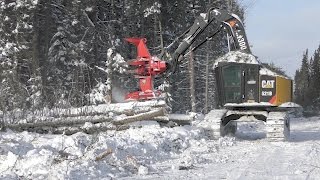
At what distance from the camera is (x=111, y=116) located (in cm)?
1452

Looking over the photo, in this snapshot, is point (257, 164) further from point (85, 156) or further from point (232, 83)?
point (232, 83)

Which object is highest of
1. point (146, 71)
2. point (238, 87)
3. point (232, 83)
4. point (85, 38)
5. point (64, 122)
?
point (85, 38)

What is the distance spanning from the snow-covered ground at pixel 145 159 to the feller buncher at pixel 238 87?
2394 mm

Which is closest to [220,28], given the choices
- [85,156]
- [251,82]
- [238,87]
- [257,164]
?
[238,87]

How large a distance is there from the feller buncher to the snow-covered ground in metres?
2.39

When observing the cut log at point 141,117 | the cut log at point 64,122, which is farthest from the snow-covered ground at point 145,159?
the cut log at point 64,122

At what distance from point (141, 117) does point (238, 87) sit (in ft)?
11.9

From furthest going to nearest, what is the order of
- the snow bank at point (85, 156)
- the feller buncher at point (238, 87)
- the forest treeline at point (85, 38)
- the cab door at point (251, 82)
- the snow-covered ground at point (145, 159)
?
1. the forest treeline at point (85, 38)
2. the cab door at point (251, 82)
3. the feller buncher at point (238, 87)
4. the snow-covered ground at point (145, 159)
5. the snow bank at point (85, 156)

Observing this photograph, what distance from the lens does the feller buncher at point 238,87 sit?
15578mm

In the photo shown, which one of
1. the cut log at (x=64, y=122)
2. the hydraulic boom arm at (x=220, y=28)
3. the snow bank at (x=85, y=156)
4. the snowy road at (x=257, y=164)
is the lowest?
the snowy road at (x=257, y=164)

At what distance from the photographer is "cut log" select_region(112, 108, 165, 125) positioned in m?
14.3

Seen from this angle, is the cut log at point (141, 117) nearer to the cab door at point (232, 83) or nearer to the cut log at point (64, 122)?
the cut log at point (64, 122)

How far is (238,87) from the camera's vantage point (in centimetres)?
1636

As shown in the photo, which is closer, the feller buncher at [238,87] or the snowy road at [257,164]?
the snowy road at [257,164]
